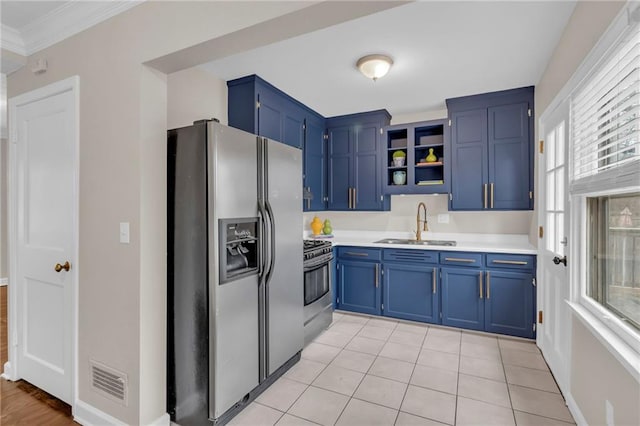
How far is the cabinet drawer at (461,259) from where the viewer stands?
3.15 meters

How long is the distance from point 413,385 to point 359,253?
1631mm

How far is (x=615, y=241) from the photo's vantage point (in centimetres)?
153

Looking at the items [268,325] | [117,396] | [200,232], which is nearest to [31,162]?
[200,232]

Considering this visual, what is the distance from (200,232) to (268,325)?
0.87 metres

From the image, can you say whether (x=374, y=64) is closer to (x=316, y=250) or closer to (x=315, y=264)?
(x=316, y=250)

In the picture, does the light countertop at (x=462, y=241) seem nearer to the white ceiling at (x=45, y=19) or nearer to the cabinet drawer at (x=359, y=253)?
the cabinet drawer at (x=359, y=253)

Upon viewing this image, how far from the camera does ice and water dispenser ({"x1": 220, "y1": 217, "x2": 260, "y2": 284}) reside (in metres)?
1.83

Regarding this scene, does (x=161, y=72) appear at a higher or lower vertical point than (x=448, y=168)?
higher

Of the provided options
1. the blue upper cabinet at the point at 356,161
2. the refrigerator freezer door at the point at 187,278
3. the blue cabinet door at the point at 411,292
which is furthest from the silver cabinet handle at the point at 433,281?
the refrigerator freezer door at the point at 187,278

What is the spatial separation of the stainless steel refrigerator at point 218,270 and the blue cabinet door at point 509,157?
252 cm

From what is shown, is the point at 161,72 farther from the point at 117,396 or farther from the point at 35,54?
the point at 117,396

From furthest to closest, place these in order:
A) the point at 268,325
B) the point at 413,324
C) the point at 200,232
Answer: the point at 413,324 < the point at 268,325 < the point at 200,232

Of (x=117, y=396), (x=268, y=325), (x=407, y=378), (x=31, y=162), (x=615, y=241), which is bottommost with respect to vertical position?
(x=407, y=378)

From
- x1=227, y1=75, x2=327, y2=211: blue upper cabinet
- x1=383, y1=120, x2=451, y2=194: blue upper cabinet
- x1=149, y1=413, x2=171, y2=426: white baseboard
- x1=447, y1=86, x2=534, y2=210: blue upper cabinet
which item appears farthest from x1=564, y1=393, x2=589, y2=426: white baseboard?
x1=227, y1=75, x2=327, y2=211: blue upper cabinet
